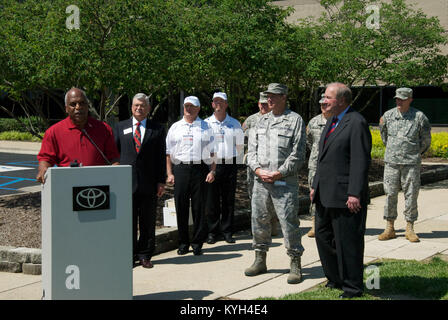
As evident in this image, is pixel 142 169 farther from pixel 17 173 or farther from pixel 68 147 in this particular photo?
pixel 17 173

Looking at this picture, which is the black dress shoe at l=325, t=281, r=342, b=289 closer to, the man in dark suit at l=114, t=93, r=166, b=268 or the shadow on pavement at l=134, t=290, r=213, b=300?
the shadow on pavement at l=134, t=290, r=213, b=300

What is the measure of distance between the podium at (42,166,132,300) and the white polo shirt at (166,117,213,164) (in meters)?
2.96

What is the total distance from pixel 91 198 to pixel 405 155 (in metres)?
5.38

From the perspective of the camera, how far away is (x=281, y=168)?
648 cm

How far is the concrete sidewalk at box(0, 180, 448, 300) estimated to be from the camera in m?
6.20

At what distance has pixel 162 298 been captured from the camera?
19.7ft

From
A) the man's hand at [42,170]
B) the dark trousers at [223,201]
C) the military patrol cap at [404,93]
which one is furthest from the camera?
the dark trousers at [223,201]

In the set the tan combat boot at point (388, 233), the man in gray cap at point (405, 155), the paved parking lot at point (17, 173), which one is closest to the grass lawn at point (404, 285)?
the tan combat boot at point (388, 233)

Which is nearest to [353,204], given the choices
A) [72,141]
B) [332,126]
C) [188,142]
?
[332,126]

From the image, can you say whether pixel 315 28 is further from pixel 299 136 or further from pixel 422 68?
pixel 299 136

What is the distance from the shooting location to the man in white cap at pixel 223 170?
Answer: 8.80m

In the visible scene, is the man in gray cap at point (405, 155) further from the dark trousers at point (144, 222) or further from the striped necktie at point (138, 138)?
the striped necktie at point (138, 138)

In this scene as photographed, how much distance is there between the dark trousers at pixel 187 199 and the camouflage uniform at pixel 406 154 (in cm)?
280

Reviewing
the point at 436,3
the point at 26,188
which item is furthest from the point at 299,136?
the point at 436,3
